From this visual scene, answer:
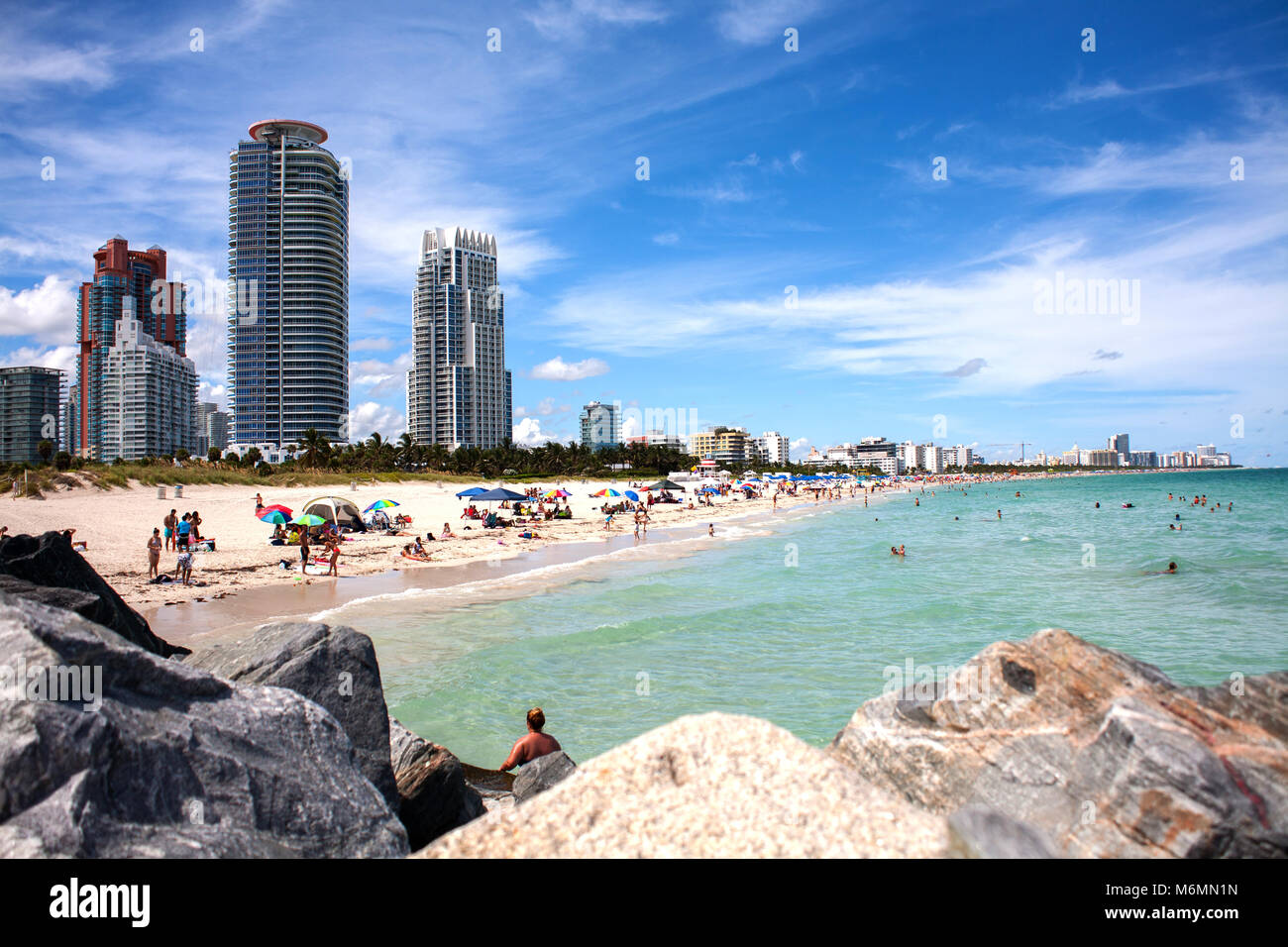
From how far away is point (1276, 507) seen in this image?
6462 centimetres

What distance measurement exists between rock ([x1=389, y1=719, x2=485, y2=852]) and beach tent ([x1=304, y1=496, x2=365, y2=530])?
25.1 meters

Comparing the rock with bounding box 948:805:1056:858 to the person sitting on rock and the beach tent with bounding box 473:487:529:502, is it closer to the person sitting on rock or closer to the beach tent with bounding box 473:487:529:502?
the person sitting on rock

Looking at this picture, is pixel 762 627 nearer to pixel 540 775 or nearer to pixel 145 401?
pixel 540 775

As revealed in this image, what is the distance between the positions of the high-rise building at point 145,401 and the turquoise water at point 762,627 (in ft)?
481

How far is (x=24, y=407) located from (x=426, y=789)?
18187cm

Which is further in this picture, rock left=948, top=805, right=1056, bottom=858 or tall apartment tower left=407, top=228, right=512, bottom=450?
tall apartment tower left=407, top=228, right=512, bottom=450

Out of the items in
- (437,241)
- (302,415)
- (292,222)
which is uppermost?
(437,241)

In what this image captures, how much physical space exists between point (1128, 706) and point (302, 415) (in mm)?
127522

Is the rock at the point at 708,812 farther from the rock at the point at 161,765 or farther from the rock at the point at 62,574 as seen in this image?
the rock at the point at 62,574

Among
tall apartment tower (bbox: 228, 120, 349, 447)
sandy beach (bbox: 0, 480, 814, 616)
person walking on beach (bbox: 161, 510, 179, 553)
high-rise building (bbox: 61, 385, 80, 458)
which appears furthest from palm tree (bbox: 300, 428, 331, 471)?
high-rise building (bbox: 61, 385, 80, 458)

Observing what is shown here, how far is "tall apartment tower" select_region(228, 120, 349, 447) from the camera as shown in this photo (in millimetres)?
115375
